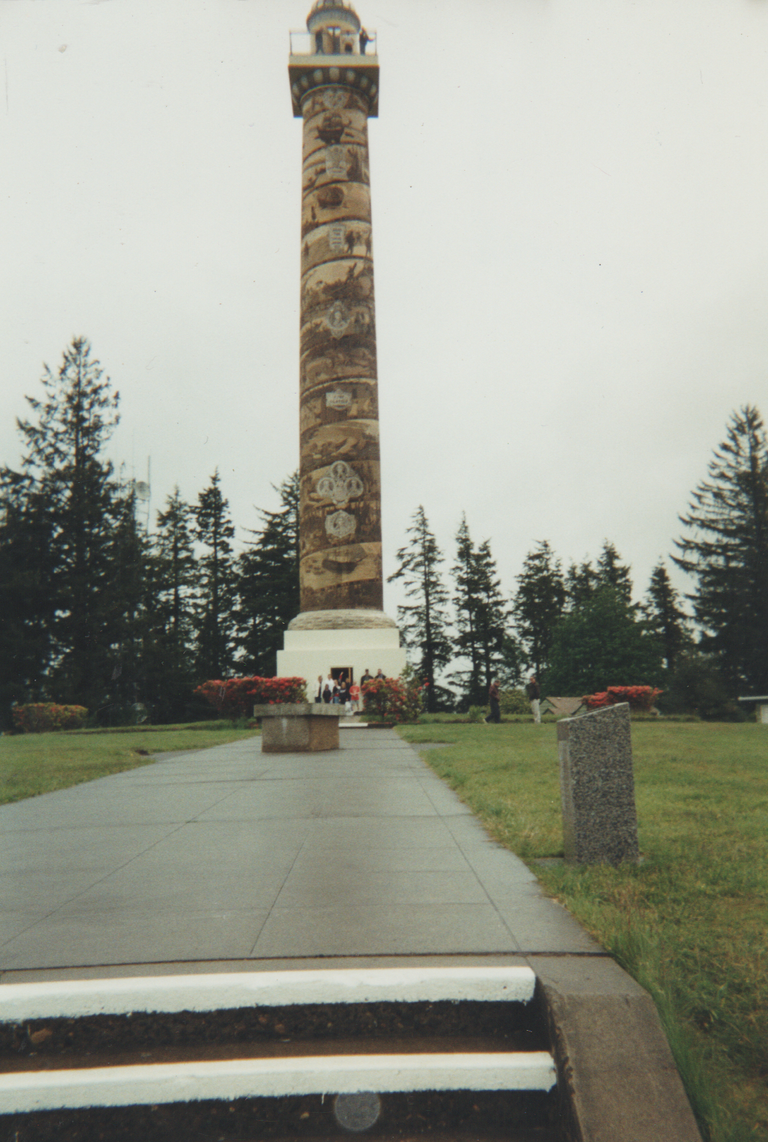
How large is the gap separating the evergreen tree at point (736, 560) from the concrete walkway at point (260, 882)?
1679 inches

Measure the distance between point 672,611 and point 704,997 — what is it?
6666 centimetres

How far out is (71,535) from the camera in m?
39.1

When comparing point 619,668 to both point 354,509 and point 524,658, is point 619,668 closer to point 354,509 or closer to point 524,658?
point 524,658

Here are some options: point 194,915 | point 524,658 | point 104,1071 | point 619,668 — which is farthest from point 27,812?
point 524,658

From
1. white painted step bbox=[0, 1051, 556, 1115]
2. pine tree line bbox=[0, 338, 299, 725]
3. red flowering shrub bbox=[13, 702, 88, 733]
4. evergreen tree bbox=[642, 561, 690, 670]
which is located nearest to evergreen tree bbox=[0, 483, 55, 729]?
pine tree line bbox=[0, 338, 299, 725]

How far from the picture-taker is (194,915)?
3.84 metres

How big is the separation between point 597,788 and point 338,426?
24.5 meters

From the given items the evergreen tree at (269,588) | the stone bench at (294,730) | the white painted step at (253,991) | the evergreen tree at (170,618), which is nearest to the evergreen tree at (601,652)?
the evergreen tree at (269,588)

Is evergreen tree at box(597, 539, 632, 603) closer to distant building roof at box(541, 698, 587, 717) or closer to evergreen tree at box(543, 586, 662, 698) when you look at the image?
evergreen tree at box(543, 586, 662, 698)

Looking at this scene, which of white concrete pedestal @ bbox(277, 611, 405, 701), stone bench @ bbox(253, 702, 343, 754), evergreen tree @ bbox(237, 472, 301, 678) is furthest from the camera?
evergreen tree @ bbox(237, 472, 301, 678)

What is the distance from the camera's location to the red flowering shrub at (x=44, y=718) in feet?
90.0

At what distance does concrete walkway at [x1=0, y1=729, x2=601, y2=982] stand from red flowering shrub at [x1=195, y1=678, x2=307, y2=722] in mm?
15839

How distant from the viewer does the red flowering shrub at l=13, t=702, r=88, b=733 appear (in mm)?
27422

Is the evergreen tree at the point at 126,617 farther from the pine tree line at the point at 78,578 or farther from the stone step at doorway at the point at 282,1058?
the stone step at doorway at the point at 282,1058
